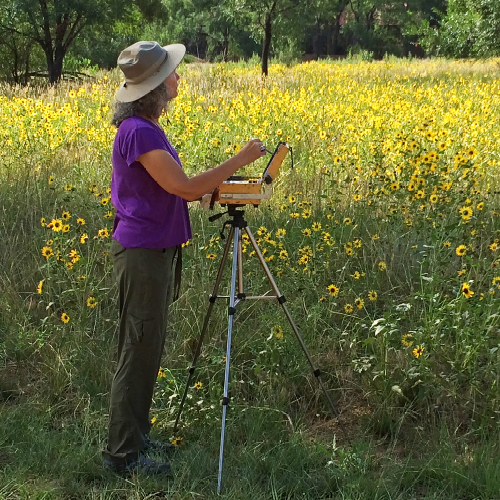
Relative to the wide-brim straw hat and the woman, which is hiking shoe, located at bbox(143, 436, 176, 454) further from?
the wide-brim straw hat

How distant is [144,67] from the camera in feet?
9.20

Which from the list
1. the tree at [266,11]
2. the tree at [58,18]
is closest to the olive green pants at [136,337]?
the tree at [58,18]

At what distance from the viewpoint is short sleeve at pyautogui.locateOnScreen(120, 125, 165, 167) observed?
2738 millimetres

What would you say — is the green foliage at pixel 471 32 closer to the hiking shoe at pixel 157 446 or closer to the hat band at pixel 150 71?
the hat band at pixel 150 71

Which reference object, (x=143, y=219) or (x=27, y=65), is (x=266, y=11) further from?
(x=143, y=219)

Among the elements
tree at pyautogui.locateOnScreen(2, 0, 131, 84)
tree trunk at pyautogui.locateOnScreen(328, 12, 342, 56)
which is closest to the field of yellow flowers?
tree at pyautogui.locateOnScreen(2, 0, 131, 84)

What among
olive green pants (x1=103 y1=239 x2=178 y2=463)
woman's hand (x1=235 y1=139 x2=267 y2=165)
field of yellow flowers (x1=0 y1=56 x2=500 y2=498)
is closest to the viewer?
woman's hand (x1=235 y1=139 x2=267 y2=165)

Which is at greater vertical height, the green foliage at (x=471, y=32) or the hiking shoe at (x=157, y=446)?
the green foliage at (x=471, y=32)

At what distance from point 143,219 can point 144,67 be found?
0.61 metres

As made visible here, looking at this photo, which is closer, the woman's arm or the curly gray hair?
the woman's arm

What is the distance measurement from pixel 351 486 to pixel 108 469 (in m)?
1.10

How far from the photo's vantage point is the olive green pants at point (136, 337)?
2957 mm

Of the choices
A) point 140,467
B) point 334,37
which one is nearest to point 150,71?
point 140,467

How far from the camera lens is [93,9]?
741 inches
